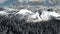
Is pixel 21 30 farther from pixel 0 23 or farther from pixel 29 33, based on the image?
pixel 0 23

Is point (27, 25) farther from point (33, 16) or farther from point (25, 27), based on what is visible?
point (33, 16)

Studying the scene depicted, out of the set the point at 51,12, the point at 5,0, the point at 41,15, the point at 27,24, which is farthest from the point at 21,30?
the point at 5,0

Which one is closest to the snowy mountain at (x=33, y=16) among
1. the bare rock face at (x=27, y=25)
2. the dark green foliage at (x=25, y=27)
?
the bare rock face at (x=27, y=25)

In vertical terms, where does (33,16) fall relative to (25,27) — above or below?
above

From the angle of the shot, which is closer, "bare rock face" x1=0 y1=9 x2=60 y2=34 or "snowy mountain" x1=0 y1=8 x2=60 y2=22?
"bare rock face" x1=0 y1=9 x2=60 y2=34

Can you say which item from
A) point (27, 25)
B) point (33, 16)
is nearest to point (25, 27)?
point (27, 25)

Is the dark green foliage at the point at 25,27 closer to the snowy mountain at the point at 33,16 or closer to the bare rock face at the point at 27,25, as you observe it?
the bare rock face at the point at 27,25

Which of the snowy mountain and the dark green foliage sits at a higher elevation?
the snowy mountain

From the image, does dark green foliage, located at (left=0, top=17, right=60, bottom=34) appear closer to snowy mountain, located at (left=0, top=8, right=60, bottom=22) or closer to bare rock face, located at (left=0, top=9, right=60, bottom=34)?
bare rock face, located at (left=0, top=9, right=60, bottom=34)

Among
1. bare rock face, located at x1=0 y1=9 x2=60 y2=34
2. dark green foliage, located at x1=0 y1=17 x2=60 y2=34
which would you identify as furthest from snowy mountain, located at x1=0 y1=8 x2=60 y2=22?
dark green foliage, located at x1=0 y1=17 x2=60 y2=34

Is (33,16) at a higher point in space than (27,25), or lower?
higher

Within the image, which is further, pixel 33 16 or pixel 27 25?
pixel 33 16
